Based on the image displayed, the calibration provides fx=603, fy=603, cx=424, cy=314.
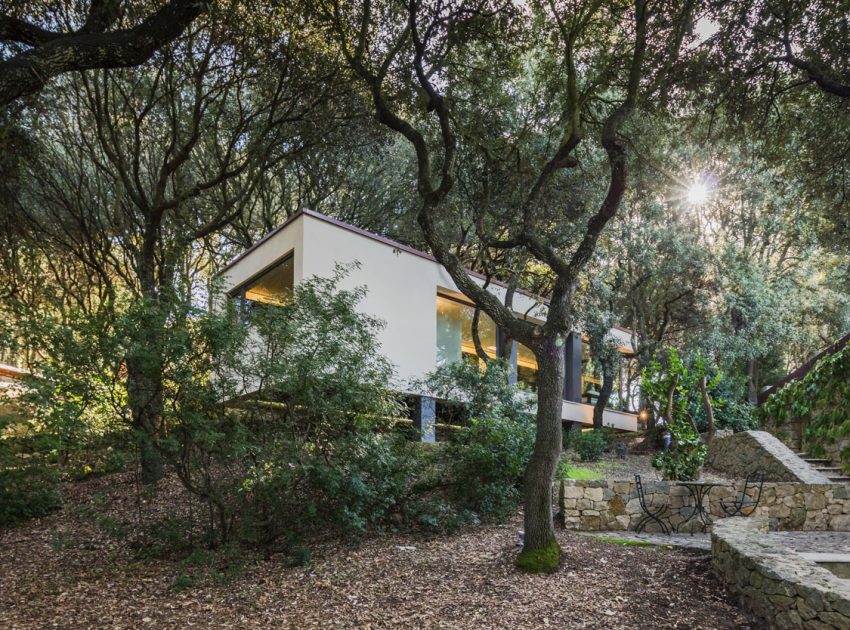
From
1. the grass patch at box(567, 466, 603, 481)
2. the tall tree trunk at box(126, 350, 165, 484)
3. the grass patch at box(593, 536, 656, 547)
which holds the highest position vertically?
the tall tree trunk at box(126, 350, 165, 484)

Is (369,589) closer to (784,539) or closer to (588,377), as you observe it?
(784,539)

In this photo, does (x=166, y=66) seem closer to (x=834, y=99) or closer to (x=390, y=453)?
(x=390, y=453)

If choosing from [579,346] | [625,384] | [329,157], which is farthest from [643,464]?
[625,384]

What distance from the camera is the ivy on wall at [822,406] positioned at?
12.0 metres

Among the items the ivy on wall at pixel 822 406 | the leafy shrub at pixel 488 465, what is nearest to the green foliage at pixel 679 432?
the leafy shrub at pixel 488 465

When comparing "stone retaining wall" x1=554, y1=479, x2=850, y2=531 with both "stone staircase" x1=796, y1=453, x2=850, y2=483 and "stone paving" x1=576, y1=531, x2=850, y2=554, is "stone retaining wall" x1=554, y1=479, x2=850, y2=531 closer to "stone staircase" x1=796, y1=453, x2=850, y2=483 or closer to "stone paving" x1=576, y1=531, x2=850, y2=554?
"stone paving" x1=576, y1=531, x2=850, y2=554

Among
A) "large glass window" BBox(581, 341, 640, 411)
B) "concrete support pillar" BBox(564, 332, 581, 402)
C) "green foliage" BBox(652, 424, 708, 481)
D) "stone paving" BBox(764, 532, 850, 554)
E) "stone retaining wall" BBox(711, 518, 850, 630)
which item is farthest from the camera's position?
"large glass window" BBox(581, 341, 640, 411)

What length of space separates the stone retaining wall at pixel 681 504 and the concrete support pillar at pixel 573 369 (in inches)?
370

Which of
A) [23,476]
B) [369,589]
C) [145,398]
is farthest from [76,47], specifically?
[369,589]

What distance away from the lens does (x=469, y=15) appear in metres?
9.45

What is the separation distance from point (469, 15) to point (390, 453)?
6807mm

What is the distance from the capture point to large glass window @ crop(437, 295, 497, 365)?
13867mm

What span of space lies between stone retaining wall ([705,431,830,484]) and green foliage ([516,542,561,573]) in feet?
23.2

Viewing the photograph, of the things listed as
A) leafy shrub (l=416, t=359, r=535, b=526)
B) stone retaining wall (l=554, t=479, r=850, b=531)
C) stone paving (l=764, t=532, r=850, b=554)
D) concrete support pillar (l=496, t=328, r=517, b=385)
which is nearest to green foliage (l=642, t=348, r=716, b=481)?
stone retaining wall (l=554, t=479, r=850, b=531)
